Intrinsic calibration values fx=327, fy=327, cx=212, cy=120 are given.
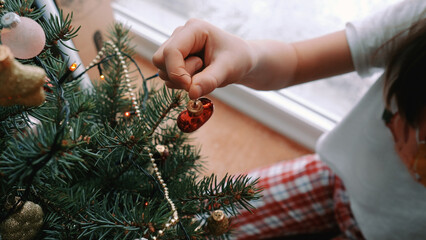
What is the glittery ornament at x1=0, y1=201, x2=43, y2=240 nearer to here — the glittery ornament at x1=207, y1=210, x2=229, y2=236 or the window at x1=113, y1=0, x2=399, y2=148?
the glittery ornament at x1=207, y1=210, x2=229, y2=236

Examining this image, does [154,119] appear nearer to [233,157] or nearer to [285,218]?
[285,218]

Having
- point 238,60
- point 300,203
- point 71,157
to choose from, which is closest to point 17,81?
point 71,157

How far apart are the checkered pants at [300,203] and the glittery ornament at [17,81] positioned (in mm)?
579

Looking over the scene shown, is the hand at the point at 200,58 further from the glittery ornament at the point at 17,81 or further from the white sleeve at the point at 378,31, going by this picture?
the white sleeve at the point at 378,31

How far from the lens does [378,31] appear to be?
1.99 ft

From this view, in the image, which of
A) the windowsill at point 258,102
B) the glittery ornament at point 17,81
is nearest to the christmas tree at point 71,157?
the glittery ornament at point 17,81

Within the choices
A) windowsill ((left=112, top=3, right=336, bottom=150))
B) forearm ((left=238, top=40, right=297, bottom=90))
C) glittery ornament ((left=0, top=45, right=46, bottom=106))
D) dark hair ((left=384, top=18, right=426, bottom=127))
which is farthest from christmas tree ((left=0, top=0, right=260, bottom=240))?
windowsill ((left=112, top=3, right=336, bottom=150))

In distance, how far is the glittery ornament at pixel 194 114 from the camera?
0.32 m

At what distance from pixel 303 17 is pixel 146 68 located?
563mm

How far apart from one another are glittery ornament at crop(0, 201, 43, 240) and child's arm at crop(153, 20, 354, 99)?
0.57 ft

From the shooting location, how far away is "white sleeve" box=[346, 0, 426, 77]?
1.91 feet

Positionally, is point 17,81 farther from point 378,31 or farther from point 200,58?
point 378,31

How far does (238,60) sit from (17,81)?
274 mm

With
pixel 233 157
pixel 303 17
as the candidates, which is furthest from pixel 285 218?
pixel 303 17
